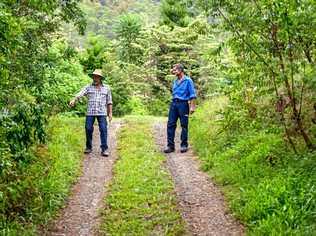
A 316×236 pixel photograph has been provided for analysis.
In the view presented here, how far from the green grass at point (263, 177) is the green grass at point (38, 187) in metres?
2.57

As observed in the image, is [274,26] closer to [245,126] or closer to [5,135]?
[245,126]

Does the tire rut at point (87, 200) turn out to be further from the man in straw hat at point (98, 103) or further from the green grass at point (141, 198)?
the man in straw hat at point (98, 103)

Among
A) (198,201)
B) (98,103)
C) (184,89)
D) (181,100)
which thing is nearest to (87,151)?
(98,103)

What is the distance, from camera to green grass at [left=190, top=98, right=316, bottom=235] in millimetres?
7008

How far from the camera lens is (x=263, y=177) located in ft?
28.7

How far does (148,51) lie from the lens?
91.8ft

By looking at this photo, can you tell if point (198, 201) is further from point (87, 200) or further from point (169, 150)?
point (169, 150)

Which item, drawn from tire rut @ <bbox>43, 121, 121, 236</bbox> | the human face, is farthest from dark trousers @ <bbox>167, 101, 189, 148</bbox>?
the human face

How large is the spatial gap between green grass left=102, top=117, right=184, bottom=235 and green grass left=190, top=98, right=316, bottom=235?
924 millimetres

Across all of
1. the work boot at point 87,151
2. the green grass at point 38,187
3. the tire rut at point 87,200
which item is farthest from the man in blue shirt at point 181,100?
the green grass at point 38,187

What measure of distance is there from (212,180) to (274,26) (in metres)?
2.83

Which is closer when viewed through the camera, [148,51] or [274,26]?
[274,26]

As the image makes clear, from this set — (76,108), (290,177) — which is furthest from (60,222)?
(76,108)

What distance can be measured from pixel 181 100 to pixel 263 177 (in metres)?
3.32
